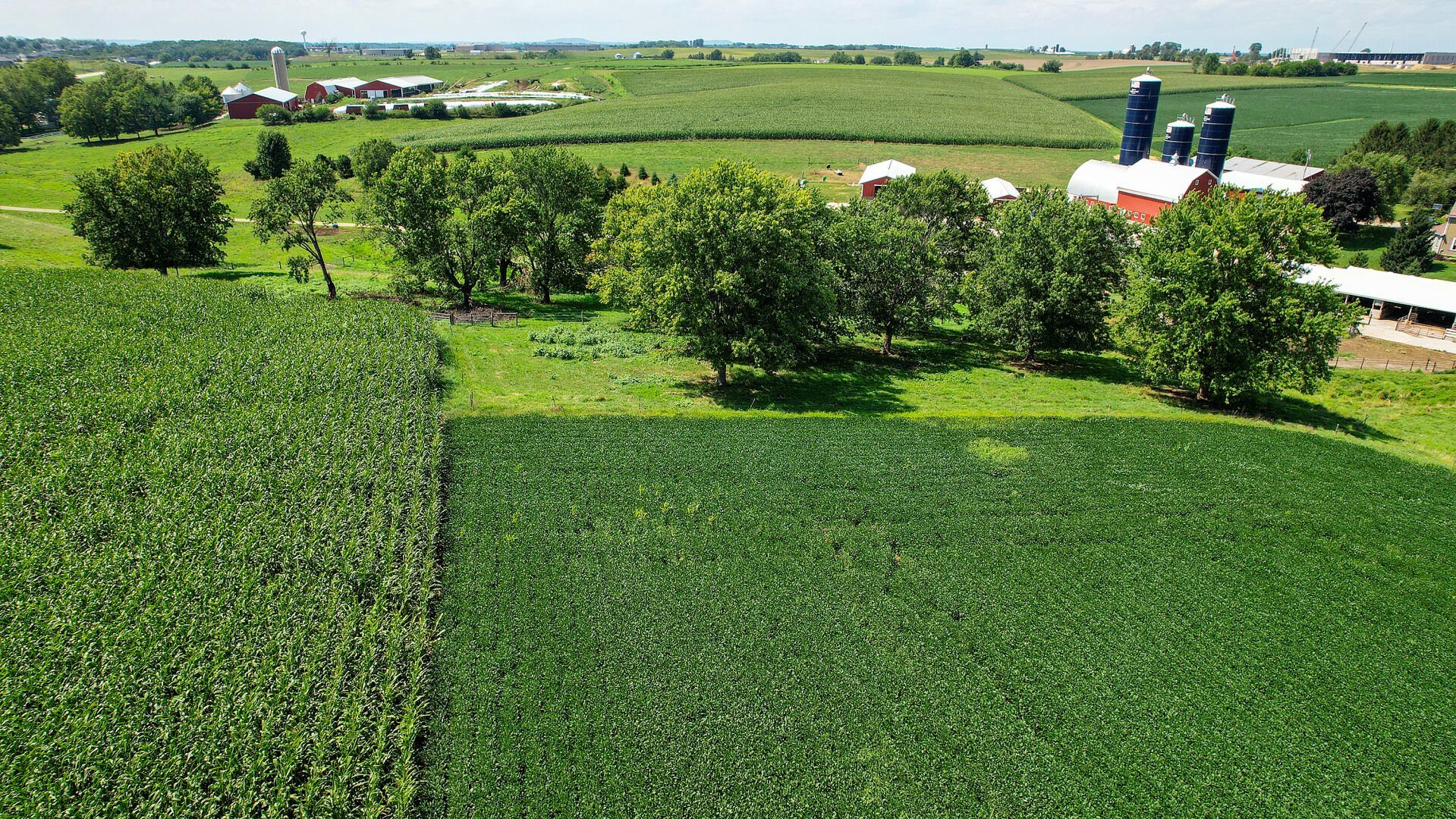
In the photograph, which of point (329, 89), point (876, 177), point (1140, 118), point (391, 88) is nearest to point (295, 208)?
point (876, 177)

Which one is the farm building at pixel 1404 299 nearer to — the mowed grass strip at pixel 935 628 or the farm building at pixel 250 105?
the mowed grass strip at pixel 935 628

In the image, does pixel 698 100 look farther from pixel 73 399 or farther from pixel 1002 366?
pixel 73 399

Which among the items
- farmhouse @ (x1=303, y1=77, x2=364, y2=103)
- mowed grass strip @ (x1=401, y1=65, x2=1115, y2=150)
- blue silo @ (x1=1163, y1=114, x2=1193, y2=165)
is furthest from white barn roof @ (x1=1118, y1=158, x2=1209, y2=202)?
farmhouse @ (x1=303, y1=77, x2=364, y2=103)

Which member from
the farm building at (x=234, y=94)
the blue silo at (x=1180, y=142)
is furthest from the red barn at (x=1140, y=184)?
the farm building at (x=234, y=94)

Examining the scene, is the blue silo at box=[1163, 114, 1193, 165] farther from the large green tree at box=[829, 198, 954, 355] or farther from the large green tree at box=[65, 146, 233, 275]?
the large green tree at box=[65, 146, 233, 275]

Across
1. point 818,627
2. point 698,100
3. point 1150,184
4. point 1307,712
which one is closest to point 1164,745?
point 1307,712
